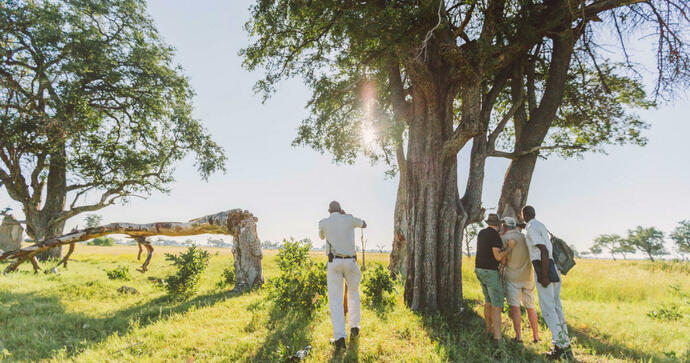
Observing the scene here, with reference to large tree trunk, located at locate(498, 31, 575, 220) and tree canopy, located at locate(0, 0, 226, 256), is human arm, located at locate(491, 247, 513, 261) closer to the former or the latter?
large tree trunk, located at locate(498, 31, 575, 220)

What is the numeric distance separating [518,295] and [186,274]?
8969mm

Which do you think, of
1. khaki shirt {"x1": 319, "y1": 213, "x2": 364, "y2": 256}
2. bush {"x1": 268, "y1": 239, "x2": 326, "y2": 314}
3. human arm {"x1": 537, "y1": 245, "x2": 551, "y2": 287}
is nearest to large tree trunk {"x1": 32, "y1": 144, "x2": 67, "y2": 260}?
bush {"x1": 268, "y1": 239, "x2": 326, "y2": 314}

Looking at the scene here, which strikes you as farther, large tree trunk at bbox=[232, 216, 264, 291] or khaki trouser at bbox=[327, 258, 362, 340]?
large tree trunk at bbox=[232, 216, 264, 291]

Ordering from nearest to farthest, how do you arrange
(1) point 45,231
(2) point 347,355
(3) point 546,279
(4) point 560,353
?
(2) point 347,355 < (4) point 560,353 < (3) point 546,279 < (1) point 45,231

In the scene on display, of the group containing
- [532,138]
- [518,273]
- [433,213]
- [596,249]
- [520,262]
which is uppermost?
[532,138]

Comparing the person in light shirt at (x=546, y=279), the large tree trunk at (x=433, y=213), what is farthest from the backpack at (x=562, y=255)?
the large tree trunk at (x=433, y=213)

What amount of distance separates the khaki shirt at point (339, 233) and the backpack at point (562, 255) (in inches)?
170

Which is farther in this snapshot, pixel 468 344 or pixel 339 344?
pixel 468 344

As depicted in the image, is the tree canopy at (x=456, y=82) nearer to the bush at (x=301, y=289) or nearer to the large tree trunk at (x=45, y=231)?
the bush at (x=301, y=289)

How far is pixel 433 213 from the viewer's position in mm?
7379

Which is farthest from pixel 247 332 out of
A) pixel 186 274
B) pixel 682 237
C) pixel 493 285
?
pixel 682 237

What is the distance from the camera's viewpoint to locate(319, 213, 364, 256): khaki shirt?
5.52 metres

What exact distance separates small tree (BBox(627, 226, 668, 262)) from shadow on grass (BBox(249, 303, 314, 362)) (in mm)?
87200

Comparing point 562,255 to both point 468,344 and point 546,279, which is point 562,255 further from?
point 468,344
